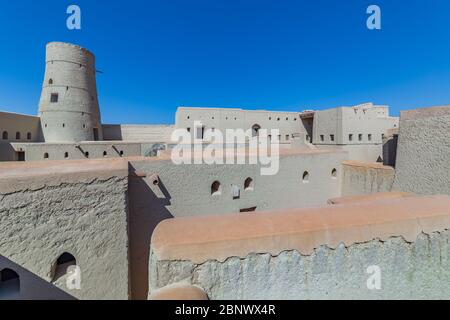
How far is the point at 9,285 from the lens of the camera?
3252 mm

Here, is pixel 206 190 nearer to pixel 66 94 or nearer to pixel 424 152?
pixel 424 152

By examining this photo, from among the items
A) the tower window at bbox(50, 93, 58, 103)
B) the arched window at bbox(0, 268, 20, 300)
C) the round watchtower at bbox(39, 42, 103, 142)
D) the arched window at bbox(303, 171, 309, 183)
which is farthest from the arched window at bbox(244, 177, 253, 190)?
the tower window at bbox(50, 93, 58, 103)

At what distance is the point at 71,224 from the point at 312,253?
11.8 feet

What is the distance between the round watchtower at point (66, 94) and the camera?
1478 centimetres

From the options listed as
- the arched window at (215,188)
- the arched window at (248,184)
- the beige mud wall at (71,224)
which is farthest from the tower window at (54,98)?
the arched window at (248,184)

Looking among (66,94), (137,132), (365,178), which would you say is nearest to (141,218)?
(365,178)

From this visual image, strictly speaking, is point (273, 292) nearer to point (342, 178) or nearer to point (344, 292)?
point (344, 292)

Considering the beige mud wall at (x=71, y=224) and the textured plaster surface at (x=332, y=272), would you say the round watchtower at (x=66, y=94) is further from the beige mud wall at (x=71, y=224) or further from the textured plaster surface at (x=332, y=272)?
the textured plaster surface at (x=332, y=272)

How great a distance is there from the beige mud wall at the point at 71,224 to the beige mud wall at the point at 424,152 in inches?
254

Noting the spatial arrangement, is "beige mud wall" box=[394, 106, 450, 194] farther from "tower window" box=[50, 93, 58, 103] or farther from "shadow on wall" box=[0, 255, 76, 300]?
"tower window" box=[50, 93, 58, 103]

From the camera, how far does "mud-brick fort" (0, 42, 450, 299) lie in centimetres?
155

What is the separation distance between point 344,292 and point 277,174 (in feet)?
17.4
